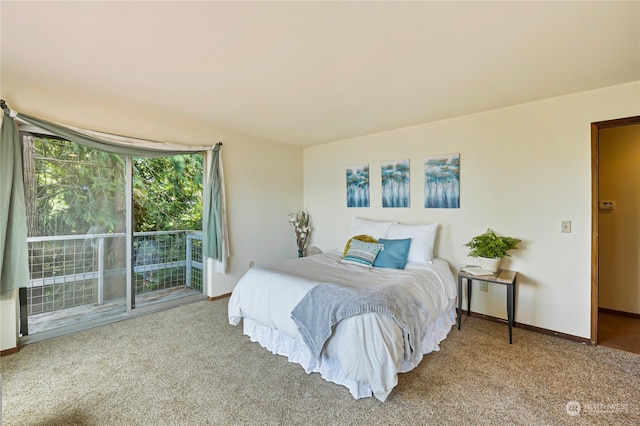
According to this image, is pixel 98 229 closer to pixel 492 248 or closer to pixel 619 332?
pixel 492 248

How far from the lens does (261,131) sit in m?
3.95

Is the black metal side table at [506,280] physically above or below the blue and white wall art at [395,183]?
below

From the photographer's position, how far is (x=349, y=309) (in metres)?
1.92

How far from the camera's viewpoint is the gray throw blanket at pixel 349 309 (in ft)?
6.30

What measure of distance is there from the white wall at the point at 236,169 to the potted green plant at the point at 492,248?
2.94 m

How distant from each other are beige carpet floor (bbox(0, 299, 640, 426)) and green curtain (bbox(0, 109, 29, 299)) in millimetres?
692

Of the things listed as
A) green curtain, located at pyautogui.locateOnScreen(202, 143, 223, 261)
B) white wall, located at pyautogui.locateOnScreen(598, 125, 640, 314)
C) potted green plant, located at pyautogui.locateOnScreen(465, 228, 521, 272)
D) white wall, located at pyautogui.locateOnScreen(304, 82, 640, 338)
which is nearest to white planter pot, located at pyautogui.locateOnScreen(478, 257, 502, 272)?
potted green plant, located at pyautogui.locateOnScreen(465, 228, 521, 272)

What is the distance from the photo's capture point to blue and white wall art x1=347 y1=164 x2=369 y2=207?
4.16 metres

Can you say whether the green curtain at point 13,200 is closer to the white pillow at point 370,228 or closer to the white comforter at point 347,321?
the white comforter at point 347,321

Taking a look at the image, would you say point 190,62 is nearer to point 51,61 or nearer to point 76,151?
point 51,61

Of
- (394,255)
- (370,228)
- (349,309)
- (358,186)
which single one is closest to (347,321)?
(349,309)

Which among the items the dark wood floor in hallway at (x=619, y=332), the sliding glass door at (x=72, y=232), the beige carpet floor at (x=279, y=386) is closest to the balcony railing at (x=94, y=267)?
the sliding glass door at (x=72, y=232)

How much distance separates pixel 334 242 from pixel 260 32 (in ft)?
11.0

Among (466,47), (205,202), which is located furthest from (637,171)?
(205,202)
